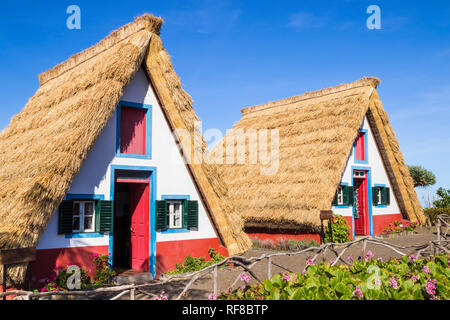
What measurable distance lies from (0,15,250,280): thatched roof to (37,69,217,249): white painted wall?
256 millimetres

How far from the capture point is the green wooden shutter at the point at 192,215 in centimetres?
1037

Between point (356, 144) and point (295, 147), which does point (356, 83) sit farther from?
point (295, 147)

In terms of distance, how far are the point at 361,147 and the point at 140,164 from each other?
10.5 metres

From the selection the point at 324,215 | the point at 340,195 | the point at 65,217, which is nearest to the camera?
the point at 65,217

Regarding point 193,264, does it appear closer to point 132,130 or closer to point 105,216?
point 105,216

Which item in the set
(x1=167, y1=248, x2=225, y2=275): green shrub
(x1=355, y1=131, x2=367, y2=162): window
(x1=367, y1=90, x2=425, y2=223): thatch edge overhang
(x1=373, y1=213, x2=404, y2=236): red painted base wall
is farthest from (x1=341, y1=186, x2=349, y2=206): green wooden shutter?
(x1=167, y1=248, x2=225, y2=275): green shrub

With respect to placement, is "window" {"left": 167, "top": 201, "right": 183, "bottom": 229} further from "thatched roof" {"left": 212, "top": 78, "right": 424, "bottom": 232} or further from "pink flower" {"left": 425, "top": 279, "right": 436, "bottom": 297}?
"pink flower" {"left": 425, "top": 279, "right": 436, "bottom": 297}

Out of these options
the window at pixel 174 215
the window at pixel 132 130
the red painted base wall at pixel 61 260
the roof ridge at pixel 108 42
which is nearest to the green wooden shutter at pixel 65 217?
the red painted base wall at pixel 61 260

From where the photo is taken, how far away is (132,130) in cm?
980

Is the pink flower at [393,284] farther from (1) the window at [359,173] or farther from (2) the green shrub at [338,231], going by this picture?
(1) the window at [359,173]

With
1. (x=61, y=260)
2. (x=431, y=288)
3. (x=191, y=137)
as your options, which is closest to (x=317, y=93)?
(x=191, y=137)

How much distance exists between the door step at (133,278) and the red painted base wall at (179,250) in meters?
0.32

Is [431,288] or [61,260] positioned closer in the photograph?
[431,288]

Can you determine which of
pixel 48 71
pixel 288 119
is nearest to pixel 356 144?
pixel 288 119
